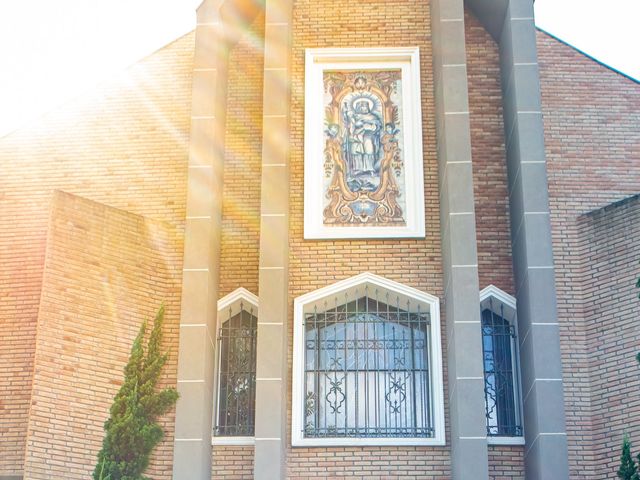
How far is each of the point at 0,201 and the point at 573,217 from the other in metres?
8.72

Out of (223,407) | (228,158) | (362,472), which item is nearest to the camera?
(362,472)

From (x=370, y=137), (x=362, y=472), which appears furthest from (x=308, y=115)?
(x=362, y=472)

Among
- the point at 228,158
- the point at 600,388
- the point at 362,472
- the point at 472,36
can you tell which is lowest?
the point at 362,472

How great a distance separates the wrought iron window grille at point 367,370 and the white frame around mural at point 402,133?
962 millimetres

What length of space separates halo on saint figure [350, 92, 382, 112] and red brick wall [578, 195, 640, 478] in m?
3.48

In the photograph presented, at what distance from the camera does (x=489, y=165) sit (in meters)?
18.3

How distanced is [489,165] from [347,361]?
3678 millimetres

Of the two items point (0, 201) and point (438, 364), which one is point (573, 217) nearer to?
point (438, 364)

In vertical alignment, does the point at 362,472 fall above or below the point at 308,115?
below

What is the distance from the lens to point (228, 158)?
61.2ft

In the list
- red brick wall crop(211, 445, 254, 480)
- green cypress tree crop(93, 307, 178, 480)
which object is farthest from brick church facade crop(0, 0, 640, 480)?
green cypress tree crop(93, 307, 178, 480)

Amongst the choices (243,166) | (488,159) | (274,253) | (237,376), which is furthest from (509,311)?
(243,166)

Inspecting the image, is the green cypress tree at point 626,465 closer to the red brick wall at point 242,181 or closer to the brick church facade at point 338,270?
the brick church facade at point 338,270

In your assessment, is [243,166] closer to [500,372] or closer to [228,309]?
[228,309]
